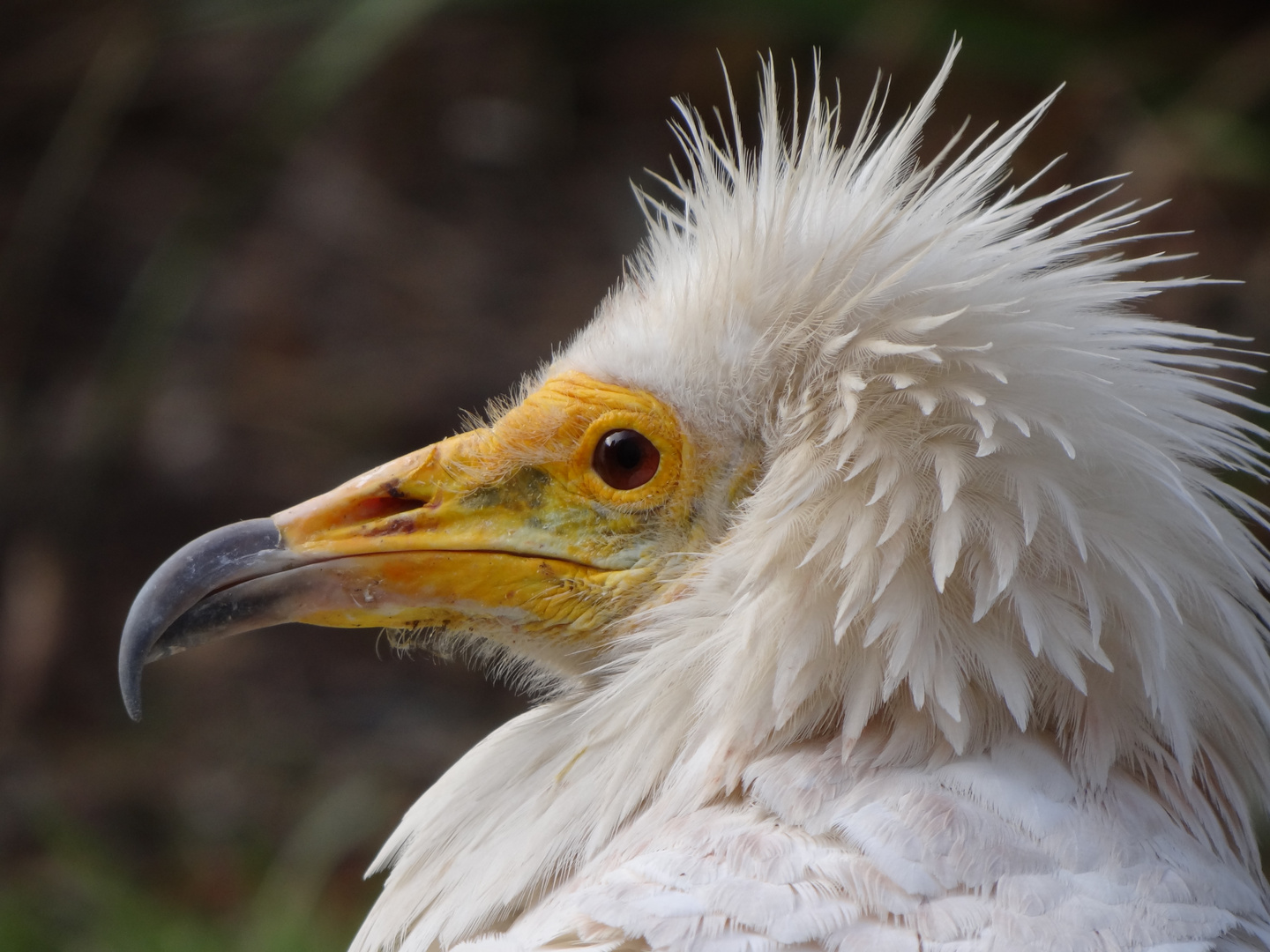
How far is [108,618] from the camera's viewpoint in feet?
19.6

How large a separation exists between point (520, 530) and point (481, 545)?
75mm

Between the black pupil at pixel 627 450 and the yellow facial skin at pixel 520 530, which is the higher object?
the black pupil at pixel 627 450

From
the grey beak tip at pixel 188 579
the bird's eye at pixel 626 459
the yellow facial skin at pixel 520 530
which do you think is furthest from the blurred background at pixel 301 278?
the bird's eye at pixel 626 459

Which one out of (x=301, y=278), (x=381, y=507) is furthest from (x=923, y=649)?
(x=301, y=278)

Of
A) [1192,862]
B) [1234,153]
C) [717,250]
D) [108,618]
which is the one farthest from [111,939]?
[1234,153]

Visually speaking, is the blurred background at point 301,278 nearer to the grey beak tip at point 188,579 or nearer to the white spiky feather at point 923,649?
the grey beak tip at point 188,579

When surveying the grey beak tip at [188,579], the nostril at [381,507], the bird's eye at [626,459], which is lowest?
the grey beak tip at [188,579]

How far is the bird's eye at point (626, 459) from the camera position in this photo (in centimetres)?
215

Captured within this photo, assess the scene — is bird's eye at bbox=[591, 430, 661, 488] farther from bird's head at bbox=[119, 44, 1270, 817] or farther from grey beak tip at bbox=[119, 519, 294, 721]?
grey beak tip at bbox=[119, 519, 294, 721]

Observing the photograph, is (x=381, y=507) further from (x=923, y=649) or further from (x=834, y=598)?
(x=923, y=649)

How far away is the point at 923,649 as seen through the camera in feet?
5.80

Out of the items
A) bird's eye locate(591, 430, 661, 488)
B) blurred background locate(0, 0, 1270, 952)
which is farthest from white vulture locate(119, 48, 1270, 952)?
blurred background locate(0, 0, 1270, 952)

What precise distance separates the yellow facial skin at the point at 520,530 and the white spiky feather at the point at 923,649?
8 centimetres

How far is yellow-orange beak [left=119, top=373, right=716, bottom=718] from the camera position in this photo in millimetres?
2072
